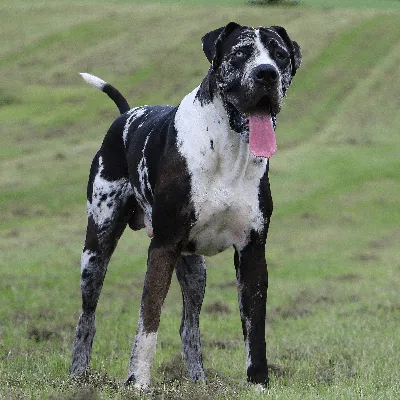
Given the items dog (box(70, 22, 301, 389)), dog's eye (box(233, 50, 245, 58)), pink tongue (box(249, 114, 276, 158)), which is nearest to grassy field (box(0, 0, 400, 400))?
dog (box(70, 22, 301, 389))

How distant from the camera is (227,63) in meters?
6.29

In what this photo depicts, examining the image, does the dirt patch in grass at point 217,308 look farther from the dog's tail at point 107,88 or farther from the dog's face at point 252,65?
the dog's face at point 252,65

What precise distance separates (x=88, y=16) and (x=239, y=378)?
1915 inches

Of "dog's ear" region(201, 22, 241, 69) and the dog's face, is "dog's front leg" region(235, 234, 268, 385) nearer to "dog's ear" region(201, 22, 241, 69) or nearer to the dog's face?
the dog's face

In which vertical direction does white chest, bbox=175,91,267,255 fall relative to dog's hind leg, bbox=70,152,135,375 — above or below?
above

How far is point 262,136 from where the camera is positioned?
6203mm

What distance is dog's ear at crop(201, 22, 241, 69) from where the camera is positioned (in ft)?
21.0

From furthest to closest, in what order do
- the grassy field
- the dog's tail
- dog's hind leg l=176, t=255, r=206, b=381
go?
the dog's tail
the grassy field
dog's hind leg l=176, t=255, r=206, b=381

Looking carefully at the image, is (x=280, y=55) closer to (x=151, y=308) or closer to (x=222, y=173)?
(x=222, y=173)

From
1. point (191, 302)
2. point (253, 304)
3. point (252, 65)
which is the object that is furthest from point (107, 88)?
point (252, 65)

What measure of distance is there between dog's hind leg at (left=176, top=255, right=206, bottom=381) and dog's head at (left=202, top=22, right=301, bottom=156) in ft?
6.71

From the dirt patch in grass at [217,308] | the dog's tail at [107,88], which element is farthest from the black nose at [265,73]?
the dirt patch in grass at [217,308]

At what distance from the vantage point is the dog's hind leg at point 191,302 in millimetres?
7996

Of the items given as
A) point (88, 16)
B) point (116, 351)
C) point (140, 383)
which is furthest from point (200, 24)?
point (140, 383)
